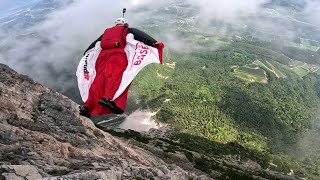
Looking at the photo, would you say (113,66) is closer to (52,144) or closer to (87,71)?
(87,71)

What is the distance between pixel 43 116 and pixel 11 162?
58.1 ft

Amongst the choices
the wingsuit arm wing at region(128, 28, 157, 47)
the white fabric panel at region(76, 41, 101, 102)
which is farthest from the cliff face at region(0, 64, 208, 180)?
the wingsuit arm wing at region(128, 28, 157, 47)

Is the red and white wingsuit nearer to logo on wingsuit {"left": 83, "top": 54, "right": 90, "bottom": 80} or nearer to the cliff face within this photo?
logo on wingsuit {"left": 83, "top": 54, "right": 90, "bottom": 80}

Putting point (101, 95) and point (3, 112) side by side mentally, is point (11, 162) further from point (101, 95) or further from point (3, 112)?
point (3, 112)

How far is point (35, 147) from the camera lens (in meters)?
24.8

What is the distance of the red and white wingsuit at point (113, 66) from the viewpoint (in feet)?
68.9

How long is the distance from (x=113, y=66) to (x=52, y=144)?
27.0 ft

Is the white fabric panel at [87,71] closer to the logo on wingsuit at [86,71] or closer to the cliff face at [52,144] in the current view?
the logo on wingsuit at [86,71]

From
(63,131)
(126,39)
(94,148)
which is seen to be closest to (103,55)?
(126,39)

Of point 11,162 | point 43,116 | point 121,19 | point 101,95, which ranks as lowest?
point 43,116

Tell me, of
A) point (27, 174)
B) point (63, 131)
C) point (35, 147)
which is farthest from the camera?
point (63, 131)

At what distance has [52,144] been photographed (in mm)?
26516

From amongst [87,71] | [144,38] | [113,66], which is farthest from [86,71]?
[144,38]

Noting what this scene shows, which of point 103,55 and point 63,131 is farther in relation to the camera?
point 63,131
